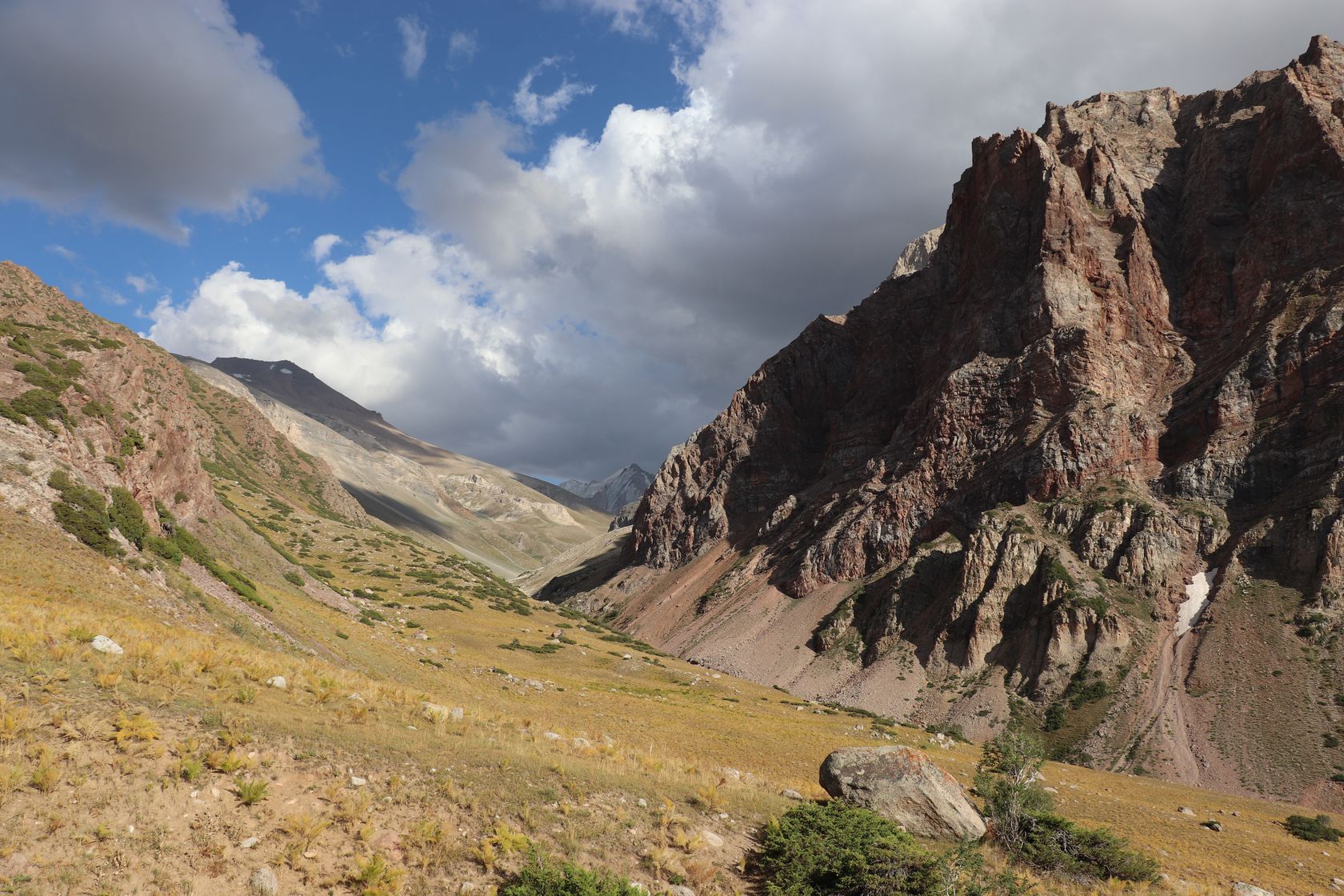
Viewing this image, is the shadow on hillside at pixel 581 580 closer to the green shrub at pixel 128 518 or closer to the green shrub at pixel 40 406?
the green shrub at pixel 128 518

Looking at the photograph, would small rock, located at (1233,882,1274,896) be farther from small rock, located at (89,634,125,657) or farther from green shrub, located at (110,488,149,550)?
green shrub, located at (110,488,149,550)

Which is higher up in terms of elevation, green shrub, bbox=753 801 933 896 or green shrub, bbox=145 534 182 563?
green shrub, bbox=145 534 182 563

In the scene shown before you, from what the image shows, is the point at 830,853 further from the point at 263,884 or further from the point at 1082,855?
the point at 263,884

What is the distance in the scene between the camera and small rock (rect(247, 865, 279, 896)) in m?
10.9

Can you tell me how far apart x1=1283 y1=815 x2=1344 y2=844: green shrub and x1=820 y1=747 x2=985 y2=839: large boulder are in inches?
1080

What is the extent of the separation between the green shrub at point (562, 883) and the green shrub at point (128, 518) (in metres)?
26.1

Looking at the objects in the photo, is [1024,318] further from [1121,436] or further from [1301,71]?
[1301,71]

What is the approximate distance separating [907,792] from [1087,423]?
86.3 m

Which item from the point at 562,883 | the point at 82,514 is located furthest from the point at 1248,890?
the point at 82,514

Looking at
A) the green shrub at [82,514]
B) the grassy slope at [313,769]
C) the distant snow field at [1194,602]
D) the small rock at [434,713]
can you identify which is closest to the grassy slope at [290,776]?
the grassy slope at [313,769]

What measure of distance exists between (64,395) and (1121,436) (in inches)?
4126

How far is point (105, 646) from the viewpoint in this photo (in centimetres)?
1630

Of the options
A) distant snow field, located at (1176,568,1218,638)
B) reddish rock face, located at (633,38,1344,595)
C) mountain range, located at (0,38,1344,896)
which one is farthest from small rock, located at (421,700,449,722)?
reddish rock face, located at (633,38,1344,595)

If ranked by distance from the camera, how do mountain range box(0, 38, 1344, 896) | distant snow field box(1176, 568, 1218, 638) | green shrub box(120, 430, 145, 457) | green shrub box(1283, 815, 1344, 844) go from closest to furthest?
mountain range box(0, 38, 1344, 896)
green shrub box(1283, 815, 1344, 844)
green shrub box(120, 430, 145, 457)
distant snow field box(1176, 568, 1218, 638)
